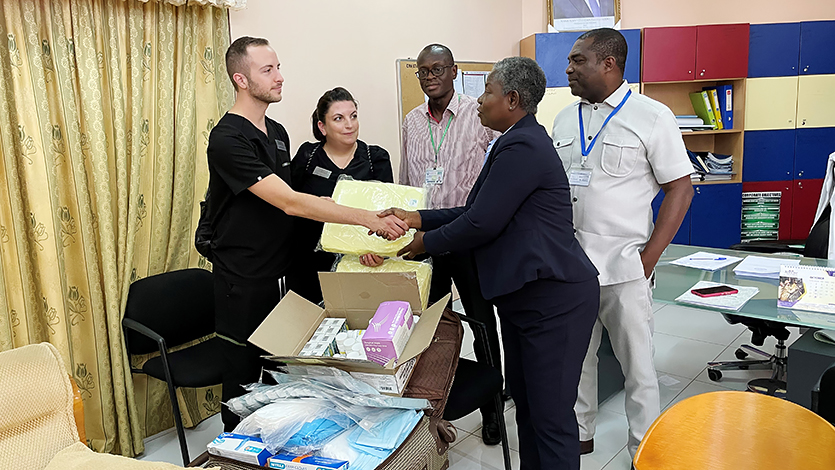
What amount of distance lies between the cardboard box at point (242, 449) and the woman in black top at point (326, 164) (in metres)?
1.00

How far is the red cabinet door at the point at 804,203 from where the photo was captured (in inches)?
190

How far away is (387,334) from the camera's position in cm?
163

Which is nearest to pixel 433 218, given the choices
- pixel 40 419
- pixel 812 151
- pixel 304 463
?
pixel 304 463

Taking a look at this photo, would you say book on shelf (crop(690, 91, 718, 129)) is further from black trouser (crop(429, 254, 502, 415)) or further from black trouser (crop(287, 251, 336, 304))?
black trouser (crop(287, 251, 336, 304))

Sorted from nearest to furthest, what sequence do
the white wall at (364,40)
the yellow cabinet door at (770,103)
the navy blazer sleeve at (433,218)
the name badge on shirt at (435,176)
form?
1. the navy blazer sleeve at (433,218)
2. the name badge on shirt at (435,176)
3. the white wall at (364,40)
4. the yellow cabinet door at (770,103)

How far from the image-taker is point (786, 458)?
4.32ft

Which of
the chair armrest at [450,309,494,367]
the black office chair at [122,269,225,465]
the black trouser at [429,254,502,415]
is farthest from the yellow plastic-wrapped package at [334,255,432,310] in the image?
the black office chair at [122,269,225,465]

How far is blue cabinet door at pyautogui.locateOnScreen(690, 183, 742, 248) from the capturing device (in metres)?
4.85

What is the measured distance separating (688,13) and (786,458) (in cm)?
476

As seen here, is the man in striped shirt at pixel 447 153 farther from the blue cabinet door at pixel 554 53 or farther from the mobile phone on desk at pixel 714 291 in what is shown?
the blue cabinet door at pixel 554 53

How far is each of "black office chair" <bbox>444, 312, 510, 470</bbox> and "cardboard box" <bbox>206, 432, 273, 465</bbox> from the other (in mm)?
685

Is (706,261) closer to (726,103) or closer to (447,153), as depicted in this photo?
(447,153)

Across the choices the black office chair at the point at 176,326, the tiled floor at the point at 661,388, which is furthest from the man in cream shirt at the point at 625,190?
the black office chair at the point at 176,326

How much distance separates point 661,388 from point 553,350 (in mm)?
1560
